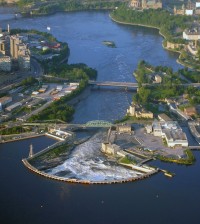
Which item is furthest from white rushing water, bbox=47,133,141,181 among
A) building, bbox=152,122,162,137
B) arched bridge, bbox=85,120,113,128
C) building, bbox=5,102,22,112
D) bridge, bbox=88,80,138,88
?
bridge, bbox=88,80,138,88

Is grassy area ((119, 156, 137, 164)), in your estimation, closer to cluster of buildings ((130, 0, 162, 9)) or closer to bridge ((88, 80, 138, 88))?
bridge ((88, 80, 138, 88))

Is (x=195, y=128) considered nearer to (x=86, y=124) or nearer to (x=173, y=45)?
(x=86, y=124)

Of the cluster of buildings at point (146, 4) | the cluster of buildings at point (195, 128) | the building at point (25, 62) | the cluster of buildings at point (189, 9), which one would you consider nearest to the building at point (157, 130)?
the cluster of buildings at point (195, 128)

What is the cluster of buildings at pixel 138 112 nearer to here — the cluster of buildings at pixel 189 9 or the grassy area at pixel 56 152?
the grassy area at pixel 56 152

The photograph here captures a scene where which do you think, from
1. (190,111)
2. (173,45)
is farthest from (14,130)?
(173,45)

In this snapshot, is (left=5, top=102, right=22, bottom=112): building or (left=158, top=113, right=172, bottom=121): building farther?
(left=5, top=102, right=22, bottom=112): building

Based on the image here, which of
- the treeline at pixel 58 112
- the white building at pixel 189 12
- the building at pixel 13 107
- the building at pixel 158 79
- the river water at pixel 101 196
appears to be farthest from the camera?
the white building at pixel 189 12

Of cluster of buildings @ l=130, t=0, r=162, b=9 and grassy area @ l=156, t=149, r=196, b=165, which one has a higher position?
cluster of buildings @ l=130, t=0, r=162, b=9

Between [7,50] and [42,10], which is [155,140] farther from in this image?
[42,10]
